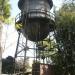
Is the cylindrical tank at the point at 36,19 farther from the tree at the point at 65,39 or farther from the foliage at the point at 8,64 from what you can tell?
the foliage at the point at 8,64

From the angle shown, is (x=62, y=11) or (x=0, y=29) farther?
(x=62, y=11)

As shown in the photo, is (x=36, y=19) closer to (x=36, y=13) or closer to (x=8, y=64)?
Result: (x=36, y=13)

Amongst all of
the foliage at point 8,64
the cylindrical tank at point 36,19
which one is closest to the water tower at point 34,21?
the cylindrical tank at point 36,19

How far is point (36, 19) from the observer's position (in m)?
22.8

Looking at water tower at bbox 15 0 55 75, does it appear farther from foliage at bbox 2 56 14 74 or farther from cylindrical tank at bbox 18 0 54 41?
foliage at bbox 2 56 14 74

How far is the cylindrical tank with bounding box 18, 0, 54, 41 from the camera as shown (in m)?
22.8

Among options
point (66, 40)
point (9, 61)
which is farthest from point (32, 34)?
point (9, 61)

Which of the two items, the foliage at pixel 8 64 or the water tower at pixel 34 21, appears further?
the foliage at pixel 8 64

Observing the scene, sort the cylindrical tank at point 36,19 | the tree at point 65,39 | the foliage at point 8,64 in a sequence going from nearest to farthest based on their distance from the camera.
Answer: the cylindrical tank at point 36,19, the tree at point 65,39, the foliage at point 8,64

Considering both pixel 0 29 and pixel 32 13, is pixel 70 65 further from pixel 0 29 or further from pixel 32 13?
pixel 0 29

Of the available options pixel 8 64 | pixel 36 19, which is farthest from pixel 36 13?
pixel 8 64

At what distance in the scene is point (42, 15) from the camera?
23047 mm

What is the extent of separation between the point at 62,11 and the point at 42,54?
19.5ft

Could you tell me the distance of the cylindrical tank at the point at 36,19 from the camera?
74.9ft
